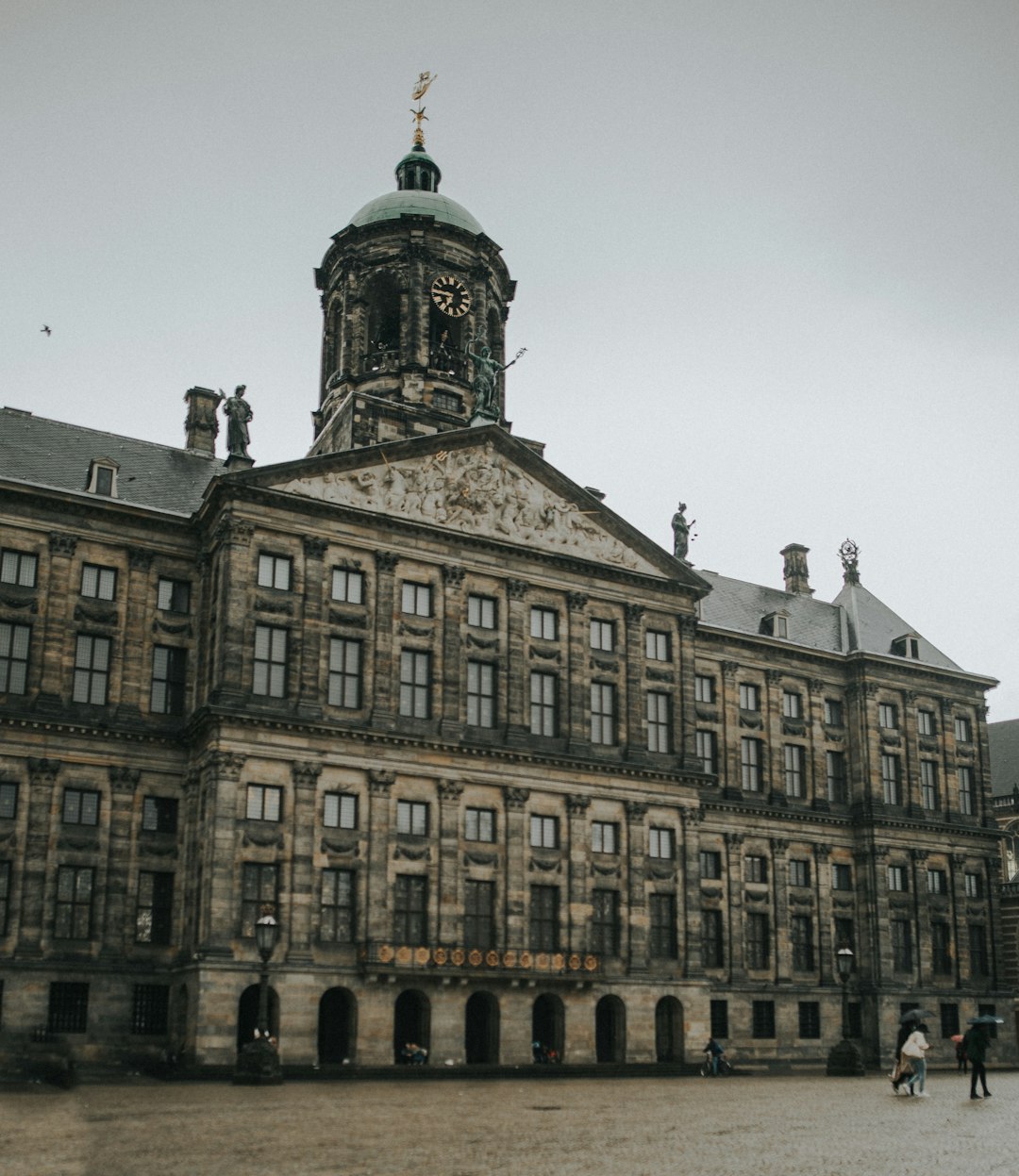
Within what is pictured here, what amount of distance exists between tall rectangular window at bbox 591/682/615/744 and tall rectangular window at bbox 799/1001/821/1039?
17253mm

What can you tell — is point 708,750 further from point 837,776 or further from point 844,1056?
point 844,1056

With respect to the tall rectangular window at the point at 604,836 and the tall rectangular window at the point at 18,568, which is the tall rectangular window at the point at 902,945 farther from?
the tall rectangular window at the point at 18,568

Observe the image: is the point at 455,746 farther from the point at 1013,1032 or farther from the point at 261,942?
the point at 1013,1032

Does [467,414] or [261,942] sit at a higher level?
[467,414]

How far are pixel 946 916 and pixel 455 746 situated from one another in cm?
3014

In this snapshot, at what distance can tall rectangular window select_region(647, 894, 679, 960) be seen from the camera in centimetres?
5256

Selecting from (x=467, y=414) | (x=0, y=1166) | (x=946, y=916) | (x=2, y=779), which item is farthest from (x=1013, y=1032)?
(x=0, y=1166)

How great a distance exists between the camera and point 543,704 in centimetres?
5244

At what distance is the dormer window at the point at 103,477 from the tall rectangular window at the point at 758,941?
32.8 m

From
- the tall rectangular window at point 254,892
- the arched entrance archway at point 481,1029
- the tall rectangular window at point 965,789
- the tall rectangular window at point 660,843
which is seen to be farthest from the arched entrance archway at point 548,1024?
the tall rectangular window at point 965,789

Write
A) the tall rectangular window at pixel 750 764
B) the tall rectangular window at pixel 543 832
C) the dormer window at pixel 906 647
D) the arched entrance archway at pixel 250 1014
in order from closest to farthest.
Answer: the arched entrance archway at pixel 250 1014 < the tall rectangular window at pixel 543 832 < the tall rectangular window at pixel 750 764 < the dormer window at pixel 906 647

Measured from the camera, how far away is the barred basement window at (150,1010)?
1768 inches

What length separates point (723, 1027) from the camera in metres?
58.5

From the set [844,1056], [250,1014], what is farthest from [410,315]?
[844,1056]
